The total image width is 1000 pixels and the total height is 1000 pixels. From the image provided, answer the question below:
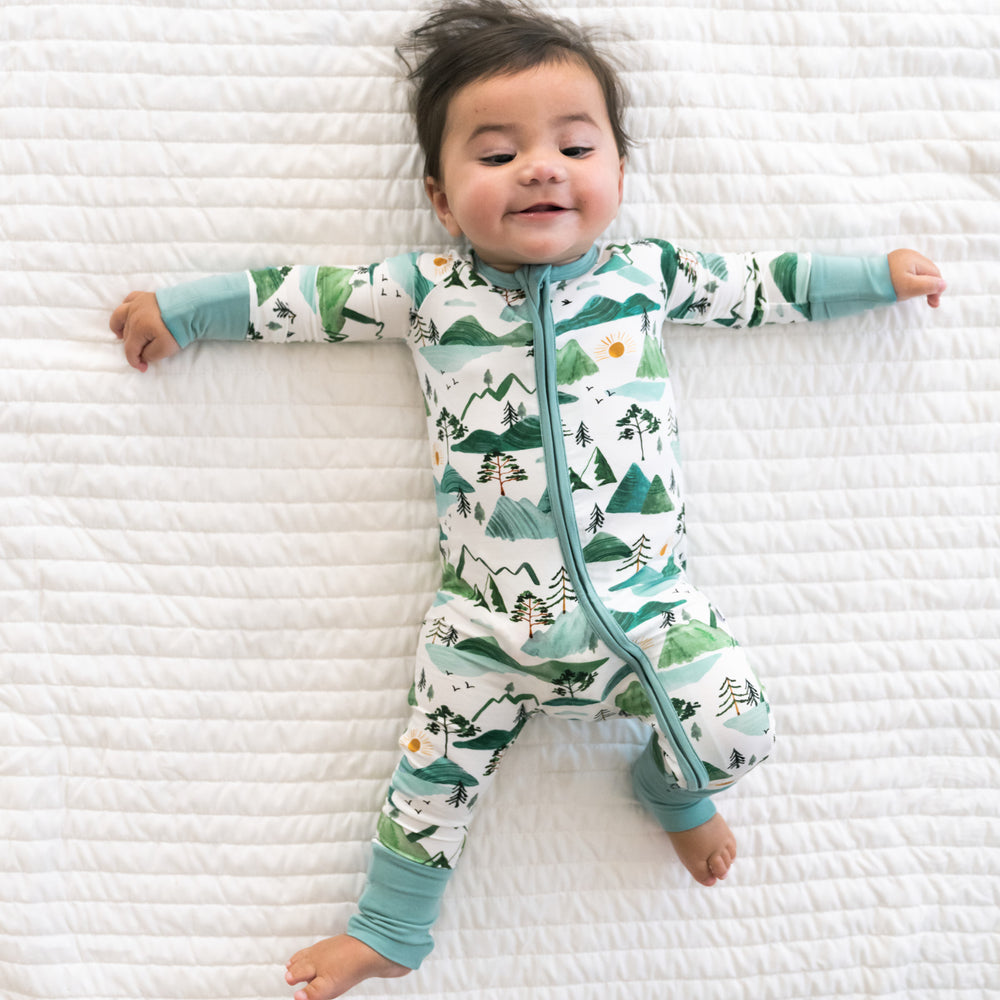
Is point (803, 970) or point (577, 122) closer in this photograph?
point (577, 122)

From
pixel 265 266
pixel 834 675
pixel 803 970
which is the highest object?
pixel 265 266

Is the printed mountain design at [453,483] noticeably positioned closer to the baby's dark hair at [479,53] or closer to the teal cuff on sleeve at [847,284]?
the baby's dark hair at [479,53]

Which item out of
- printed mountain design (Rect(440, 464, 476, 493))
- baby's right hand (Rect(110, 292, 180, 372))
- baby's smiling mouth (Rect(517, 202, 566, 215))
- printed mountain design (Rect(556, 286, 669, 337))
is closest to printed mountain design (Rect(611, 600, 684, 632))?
printed mountain design (Rect(440, 464, 476, 493))

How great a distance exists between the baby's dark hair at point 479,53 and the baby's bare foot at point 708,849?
78cm

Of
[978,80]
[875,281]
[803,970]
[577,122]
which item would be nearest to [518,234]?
[577,122]

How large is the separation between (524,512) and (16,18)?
2.65ft

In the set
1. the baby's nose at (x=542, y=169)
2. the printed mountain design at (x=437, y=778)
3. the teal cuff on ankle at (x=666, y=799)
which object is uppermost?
the baby's nose at (x=542, y=169)

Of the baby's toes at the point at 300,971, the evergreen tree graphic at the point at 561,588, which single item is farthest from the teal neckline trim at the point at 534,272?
the baby's toes at the point at 300,971

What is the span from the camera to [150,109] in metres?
1.06

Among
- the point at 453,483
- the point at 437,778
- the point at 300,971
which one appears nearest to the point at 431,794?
the point at 437,778

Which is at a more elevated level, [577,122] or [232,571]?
[577,122]

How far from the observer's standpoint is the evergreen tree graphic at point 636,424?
995 mm

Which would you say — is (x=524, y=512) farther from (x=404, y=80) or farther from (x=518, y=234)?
(x=404, y=80)

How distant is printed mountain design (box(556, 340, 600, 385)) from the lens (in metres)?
0.99
